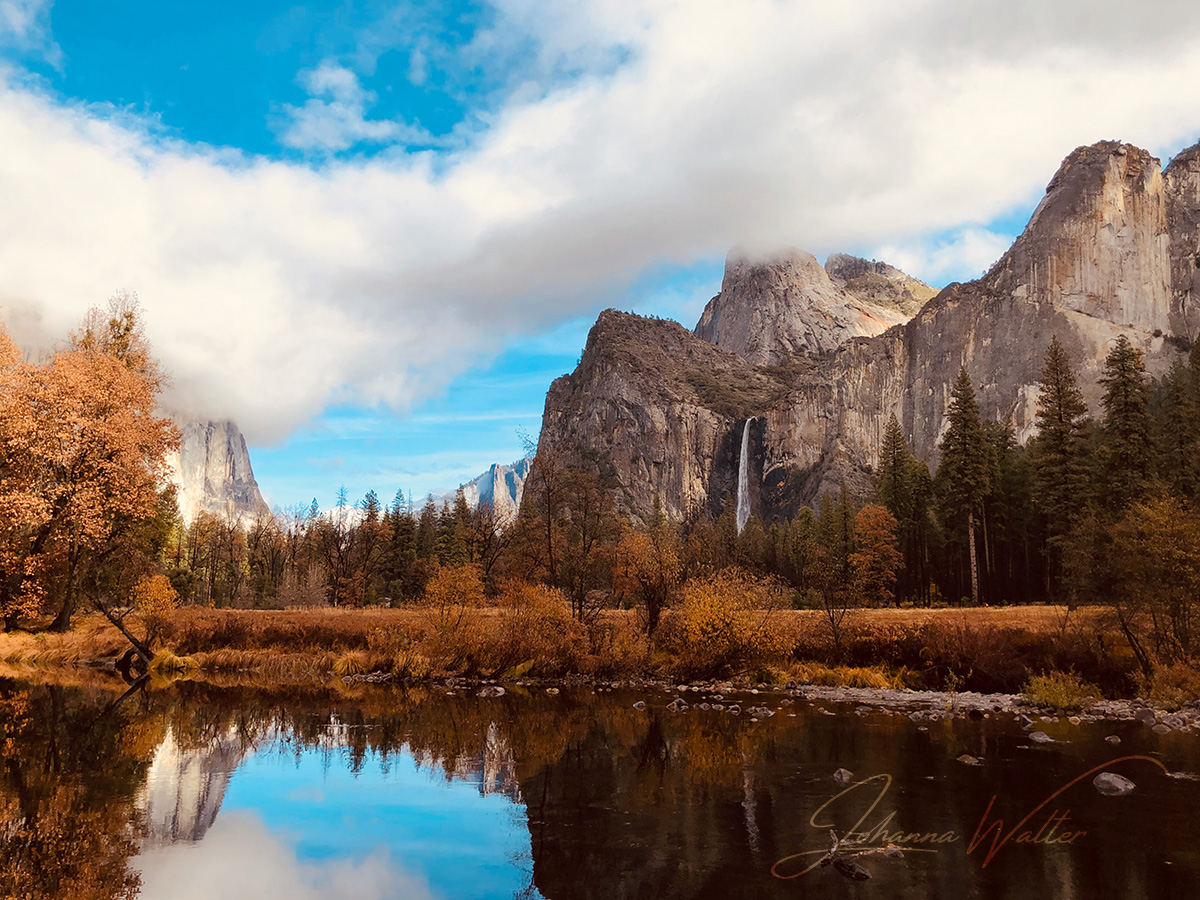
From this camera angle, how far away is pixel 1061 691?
22.5m

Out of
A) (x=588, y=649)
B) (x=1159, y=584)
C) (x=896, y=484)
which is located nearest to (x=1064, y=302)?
(x=896, y=484)

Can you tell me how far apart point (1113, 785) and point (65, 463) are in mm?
35265

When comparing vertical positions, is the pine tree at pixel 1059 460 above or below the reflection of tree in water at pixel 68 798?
Answer: above

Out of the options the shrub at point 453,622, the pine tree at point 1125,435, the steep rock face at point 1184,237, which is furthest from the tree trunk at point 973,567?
the steep rock face at point 1184,237

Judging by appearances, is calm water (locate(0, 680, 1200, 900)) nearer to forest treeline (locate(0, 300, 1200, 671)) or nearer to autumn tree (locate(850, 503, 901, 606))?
forest treeline (locate(0, 300, 1200, 671))

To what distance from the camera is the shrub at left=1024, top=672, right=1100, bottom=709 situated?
22281mm

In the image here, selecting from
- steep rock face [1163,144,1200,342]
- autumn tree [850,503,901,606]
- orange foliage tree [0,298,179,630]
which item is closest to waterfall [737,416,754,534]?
steep rock face [1163,144,1200,342]

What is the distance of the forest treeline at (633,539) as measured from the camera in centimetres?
2883

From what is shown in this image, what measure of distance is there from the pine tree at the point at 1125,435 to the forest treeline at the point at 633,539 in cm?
12

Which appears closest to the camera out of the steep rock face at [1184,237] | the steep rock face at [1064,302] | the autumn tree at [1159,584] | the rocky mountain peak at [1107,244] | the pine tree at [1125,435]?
the autumn tree at [1159,584]

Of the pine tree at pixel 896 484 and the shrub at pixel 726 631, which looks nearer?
the shrub at pixel 726 631

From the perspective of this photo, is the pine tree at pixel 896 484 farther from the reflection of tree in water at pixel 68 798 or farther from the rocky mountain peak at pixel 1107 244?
the rocky mountain peak at pixel 1107 244

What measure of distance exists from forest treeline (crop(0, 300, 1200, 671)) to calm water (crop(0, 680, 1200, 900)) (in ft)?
31.8

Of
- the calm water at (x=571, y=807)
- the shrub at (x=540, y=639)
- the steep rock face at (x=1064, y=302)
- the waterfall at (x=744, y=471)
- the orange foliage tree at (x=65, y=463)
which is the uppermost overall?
the steep rock face at (x=1064, y=302)
